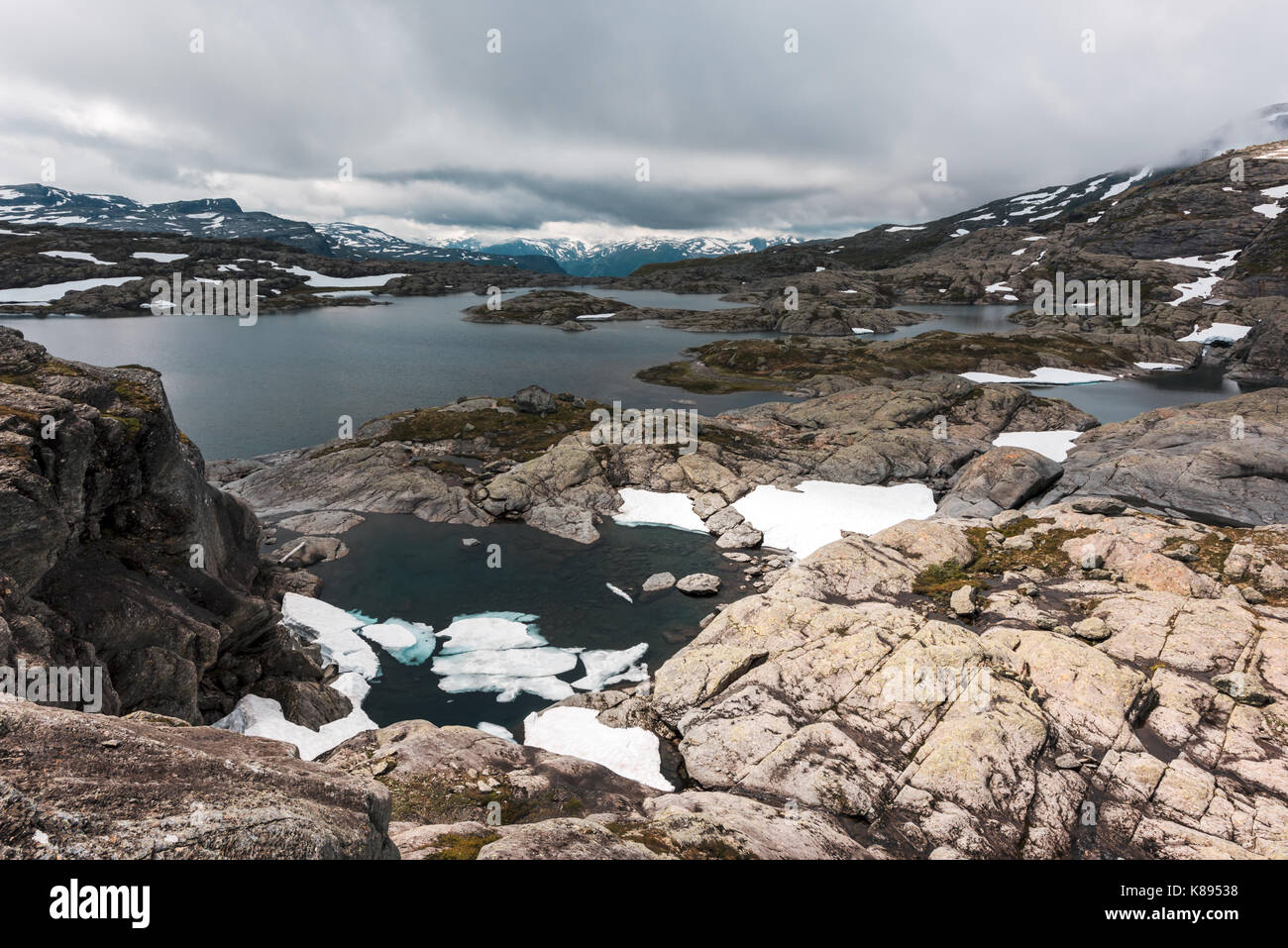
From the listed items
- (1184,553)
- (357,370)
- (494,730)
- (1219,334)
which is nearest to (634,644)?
(494,730)

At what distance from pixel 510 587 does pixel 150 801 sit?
3492cm

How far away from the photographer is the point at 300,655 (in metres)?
28.3

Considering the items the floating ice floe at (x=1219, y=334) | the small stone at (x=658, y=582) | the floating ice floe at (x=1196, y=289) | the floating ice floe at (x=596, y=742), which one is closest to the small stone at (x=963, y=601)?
the floating ice floe at (x=596, y=742)

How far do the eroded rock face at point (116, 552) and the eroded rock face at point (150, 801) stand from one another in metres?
10.0

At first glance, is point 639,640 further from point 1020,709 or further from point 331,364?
point 331,364

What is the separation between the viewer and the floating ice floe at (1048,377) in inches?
4774

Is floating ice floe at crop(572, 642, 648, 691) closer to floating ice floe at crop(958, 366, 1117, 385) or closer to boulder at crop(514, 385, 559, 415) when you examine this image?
boulder at crop(514, 385, 559, 415)

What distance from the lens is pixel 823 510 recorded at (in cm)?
5319

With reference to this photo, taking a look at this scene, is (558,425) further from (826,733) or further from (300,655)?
(826,733)

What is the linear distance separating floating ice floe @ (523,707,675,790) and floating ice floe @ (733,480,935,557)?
2588 cm

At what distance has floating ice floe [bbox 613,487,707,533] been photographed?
2073 inches

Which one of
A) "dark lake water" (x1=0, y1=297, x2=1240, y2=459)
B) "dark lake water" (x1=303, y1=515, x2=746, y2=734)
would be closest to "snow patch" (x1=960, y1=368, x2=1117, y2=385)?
"dark lake water" (x1=0, y1=297, x2=1240, y2=459)

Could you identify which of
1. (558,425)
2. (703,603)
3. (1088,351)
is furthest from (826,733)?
(1088,351)

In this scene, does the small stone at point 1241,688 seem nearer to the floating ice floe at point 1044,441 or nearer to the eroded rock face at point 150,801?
the eroded rock face at point 150,801
